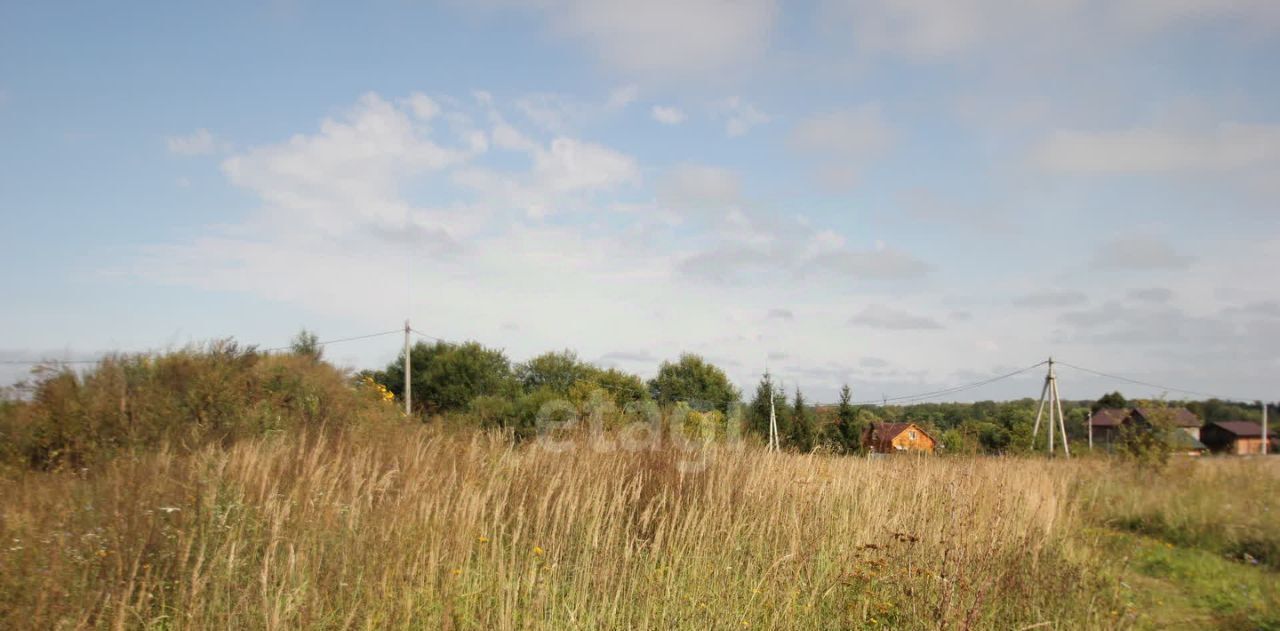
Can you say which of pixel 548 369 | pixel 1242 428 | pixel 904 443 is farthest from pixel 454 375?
pixel 1242 428

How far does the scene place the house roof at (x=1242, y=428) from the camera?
73.3 m

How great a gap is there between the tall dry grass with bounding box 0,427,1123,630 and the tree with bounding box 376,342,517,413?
31.8 m

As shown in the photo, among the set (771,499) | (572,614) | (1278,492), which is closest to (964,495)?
(771,499)

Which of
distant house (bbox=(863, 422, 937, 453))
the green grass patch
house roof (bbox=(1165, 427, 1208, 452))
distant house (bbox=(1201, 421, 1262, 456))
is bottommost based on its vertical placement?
distant house (bbox=(1201, 421, 1262, 456))

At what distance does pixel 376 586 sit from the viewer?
3.96 m

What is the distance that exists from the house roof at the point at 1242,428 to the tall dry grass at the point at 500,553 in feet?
286

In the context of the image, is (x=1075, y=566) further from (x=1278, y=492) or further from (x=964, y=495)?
(x=1278, y=492)

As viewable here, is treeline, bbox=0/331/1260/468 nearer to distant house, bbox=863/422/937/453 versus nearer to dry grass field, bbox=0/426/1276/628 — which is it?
distant house, bbox=863/422/937/453

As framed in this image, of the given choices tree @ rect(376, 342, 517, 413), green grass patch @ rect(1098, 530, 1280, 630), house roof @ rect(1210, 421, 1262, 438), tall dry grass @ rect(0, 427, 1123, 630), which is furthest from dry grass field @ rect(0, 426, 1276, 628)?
house roof @ rect(1210, 421, 1262, 438)

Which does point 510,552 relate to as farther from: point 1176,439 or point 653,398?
point 1176,439

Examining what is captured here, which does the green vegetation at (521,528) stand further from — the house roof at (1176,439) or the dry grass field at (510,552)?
the house roof at (1176,439)

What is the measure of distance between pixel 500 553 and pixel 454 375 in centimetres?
3694

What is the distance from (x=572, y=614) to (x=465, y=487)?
4.48 feet

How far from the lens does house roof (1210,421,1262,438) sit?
73.3 meters
